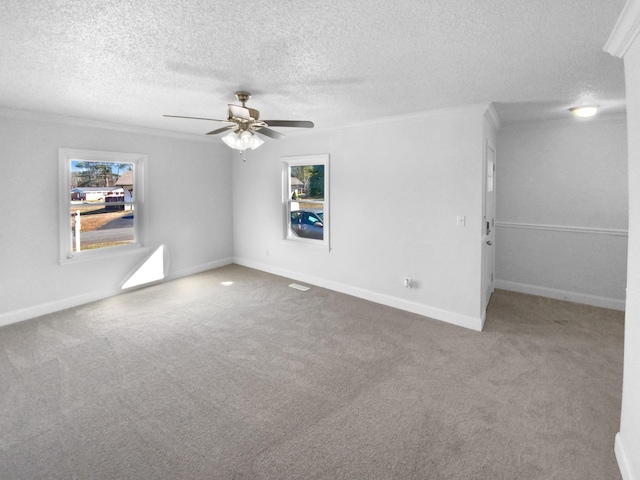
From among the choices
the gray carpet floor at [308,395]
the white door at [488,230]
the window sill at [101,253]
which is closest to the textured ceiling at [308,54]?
the white door at [488,230]

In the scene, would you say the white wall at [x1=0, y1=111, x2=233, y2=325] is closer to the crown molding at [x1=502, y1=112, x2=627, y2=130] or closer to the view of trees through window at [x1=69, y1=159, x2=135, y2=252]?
the view of trees through window at [x1=69, y1=159, x2=135, y2=252]

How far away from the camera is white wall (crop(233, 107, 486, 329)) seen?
3.65 metres

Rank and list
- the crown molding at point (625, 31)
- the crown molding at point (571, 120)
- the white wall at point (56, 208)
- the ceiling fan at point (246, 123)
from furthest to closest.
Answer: the crown molding at point (571, 120) → the white wall at point (56, 208) → the ceiling fan at point (246, 123) → the crown molding at point (625, 31)

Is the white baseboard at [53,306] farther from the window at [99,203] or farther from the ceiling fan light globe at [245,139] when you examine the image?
the ceiling fan light globe at [245,139]

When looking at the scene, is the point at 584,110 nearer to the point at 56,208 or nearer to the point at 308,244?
the point at 308,244

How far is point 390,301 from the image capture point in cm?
436

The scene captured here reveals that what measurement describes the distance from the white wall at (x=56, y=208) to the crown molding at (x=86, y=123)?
0.02 meters

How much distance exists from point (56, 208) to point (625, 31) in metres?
5.46

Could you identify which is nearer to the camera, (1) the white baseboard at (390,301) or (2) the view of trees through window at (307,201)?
(1) the white baseboard at (390,301)

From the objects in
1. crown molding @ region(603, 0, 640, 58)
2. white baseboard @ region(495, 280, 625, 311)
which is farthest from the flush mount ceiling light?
white baseboard @ region(495, 280, 625, 311)

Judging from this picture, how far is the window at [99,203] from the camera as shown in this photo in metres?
4.21

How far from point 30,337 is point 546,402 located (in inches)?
187

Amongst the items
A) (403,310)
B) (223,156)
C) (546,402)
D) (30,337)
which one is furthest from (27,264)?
(546,402)

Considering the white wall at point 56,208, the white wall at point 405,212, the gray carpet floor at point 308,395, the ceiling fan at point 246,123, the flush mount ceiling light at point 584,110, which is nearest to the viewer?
the gray carpet floor at point 308,395
